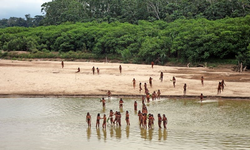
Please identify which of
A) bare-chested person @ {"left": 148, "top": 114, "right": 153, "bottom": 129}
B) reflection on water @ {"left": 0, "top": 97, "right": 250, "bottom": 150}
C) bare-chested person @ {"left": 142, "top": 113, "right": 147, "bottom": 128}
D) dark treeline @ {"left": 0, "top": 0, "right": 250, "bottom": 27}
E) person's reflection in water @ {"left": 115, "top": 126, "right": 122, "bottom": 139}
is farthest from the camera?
dark treeline @ {"left": 0, "top": 0, "right": 250, "bottom": 27}

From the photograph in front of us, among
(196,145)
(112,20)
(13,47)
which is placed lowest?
(196,145)

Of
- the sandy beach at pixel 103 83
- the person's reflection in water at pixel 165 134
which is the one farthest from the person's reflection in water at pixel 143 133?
the sandy beach at pixel 103 83

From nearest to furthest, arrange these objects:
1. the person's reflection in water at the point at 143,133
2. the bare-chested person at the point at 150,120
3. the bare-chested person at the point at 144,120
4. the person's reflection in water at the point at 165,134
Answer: the person's reflection in water at the point at 165,134
the person's reflection in water at the point at 143,133
the bare-chested person at the point at 150,120
the bare-chested person at the point at 144,120

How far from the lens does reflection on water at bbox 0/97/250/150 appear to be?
18344 mm

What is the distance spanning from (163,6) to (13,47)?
34510mm

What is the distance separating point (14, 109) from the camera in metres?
26.2

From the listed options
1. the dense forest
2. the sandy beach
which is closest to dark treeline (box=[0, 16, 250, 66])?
the dense forest

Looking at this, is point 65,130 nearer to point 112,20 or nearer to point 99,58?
point 99,58

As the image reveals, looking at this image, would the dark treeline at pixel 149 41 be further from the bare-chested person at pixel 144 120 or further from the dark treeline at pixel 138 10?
the bare-chested person at pixel 144 120

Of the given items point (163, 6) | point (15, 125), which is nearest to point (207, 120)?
point (15, 125)

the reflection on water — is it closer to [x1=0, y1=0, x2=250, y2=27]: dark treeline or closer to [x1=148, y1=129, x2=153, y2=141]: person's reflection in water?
[x1=148, y1=129, x2=153, y2=141]: person's reflection in water

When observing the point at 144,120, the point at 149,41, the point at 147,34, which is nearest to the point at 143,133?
the point at 144,120

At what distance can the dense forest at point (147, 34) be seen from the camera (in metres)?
52.1

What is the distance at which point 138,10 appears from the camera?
8462cm
